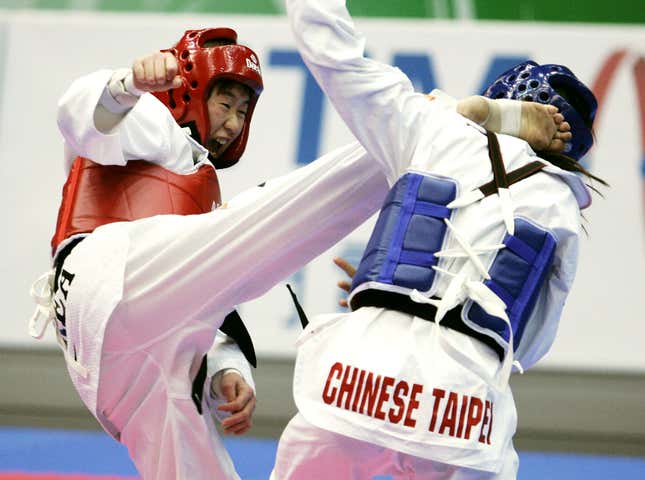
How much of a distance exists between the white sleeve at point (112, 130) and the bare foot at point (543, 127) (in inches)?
49.9

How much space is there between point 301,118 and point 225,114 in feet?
9.88

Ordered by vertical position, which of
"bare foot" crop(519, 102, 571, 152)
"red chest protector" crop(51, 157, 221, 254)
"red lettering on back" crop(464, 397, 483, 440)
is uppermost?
"bare foot" crop(519, 102, 571, 152)

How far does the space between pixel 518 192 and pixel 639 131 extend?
4350mm

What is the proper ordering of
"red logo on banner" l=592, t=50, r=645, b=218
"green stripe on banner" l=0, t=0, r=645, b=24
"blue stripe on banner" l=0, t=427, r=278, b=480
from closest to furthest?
"blue stripe on banner" l=0, t=427, r=278, b=480
"red logo on banner" l=592, t=50, r=645, b=218
"green stripe on banner" l=0, t=0, r=645, b=24

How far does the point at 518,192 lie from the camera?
294 centimetres

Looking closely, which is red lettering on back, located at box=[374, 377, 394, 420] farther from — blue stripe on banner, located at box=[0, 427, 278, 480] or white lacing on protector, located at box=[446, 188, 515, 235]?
blue stripe on banner, located at box=[0, 427, 278, 480]

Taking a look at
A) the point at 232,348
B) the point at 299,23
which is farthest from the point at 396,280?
the point at 232,348

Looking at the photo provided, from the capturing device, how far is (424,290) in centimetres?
284

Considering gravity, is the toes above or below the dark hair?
above

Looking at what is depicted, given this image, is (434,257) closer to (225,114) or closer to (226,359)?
(226,359)

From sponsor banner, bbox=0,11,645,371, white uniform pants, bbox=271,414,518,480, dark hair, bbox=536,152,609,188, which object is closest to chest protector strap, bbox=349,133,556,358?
dark hair, bbox=536,152,609,188

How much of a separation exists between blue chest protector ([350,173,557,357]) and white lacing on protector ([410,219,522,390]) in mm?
26

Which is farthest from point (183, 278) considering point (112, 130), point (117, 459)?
point (117, 459)

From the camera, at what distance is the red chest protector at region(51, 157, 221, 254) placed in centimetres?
359
